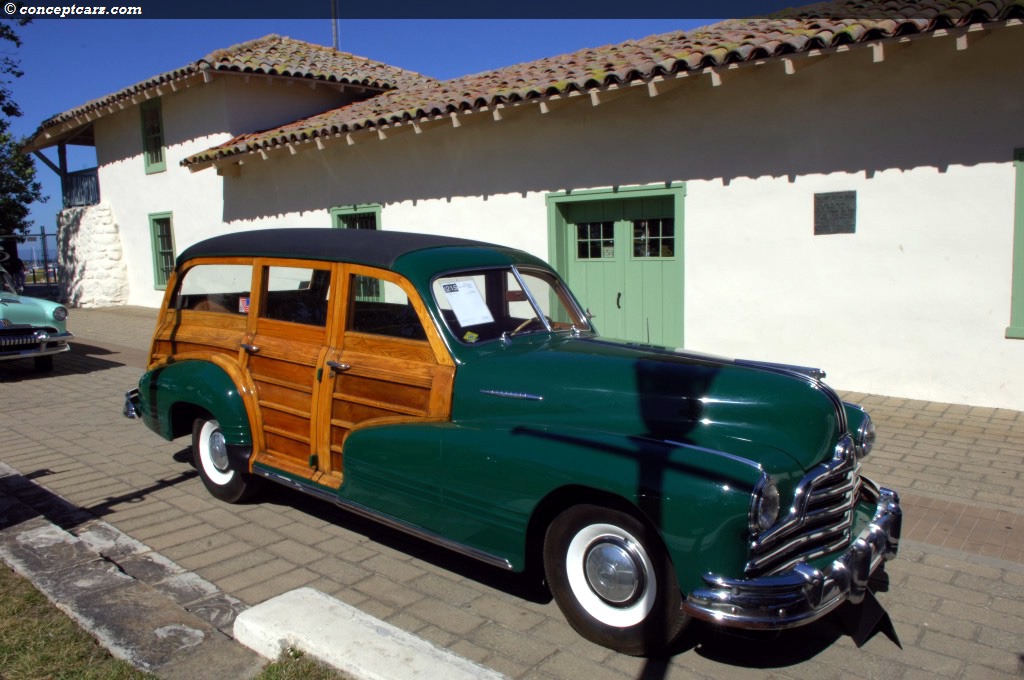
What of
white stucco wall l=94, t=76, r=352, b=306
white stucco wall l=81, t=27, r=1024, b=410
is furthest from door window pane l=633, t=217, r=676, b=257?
white stucco wall l=94, t=76, r=352, b=306

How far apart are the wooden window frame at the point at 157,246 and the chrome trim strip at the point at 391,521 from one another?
13828 millimetres

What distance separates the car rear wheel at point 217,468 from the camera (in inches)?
197

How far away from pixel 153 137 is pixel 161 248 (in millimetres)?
2421

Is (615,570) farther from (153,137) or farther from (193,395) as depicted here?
(153,137)

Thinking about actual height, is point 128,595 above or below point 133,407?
below

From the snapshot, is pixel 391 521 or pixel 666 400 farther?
pixel 391 521

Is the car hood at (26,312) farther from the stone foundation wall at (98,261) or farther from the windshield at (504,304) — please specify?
the stone foundation wall at (98,261)

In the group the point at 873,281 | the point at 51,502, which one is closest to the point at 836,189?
the point at 873,281

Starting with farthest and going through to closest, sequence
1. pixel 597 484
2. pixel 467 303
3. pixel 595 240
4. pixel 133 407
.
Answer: pixel 595 240 < pixel 133 407 < pixel 467 303 < pixel 597 484

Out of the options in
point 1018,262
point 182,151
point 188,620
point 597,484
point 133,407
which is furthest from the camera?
point 182,151

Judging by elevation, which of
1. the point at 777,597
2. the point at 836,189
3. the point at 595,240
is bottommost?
the point at 777,597

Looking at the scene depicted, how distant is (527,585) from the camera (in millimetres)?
3932

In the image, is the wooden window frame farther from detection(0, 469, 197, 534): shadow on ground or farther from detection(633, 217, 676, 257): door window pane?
detection(0, 469, 197, 534): shadow on ground

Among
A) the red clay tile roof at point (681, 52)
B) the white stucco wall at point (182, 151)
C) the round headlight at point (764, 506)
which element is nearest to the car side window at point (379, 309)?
the round headlight at point (764, 506)
